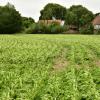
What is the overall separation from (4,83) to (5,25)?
2377 inches

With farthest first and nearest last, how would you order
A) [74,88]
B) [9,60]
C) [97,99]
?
[9,60]
[74,88]
[97,99]

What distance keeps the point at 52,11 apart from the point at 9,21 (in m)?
46.5

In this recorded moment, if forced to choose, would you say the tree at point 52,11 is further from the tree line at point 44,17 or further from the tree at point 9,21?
the tree at point 9,21

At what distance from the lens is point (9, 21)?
234 feet

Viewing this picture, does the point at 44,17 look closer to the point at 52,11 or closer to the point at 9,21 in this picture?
the point at 52,11

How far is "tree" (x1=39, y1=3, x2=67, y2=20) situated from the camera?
116m

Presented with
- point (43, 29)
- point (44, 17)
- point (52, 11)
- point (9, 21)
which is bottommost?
point (43, 29)

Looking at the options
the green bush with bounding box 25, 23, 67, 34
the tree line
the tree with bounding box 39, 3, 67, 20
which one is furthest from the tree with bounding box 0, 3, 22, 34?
the tree with bounding box 39, 3, 67, 20

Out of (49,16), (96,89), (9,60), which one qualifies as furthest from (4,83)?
(49,16)

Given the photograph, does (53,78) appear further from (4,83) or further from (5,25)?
(5,25)

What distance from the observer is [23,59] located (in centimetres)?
1616

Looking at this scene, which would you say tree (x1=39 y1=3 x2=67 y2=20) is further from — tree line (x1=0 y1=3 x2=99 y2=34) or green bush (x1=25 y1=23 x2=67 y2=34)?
green bush (x1=25 y1=23 x2=67 y2=34)

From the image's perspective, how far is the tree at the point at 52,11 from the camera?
381ft

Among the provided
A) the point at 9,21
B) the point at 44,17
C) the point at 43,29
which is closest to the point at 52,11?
the point at 44,17
